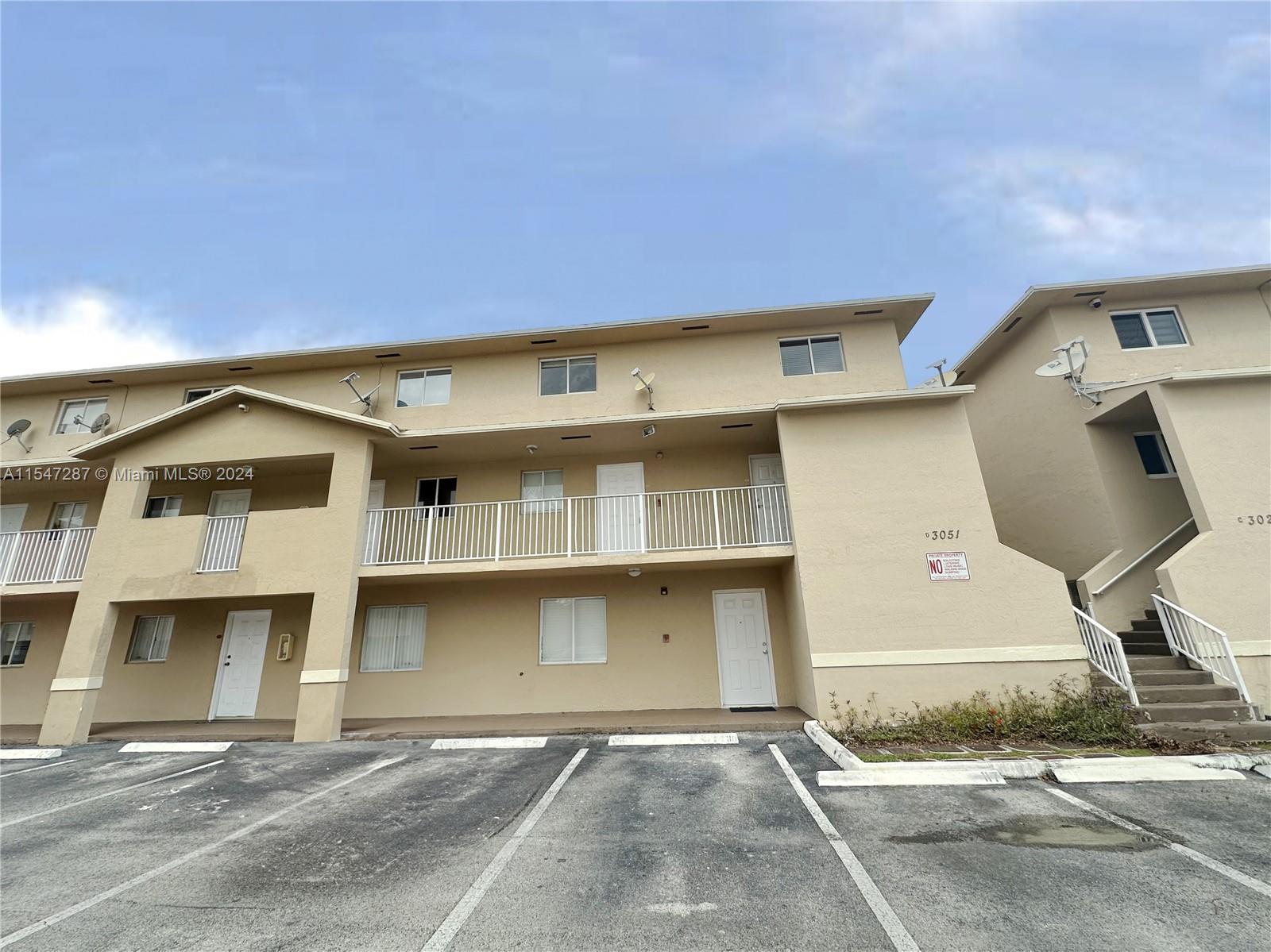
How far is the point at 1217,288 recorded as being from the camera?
1093cm

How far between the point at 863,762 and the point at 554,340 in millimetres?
9920

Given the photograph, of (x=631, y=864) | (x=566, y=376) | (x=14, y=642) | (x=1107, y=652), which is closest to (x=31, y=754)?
(x=14, y=642)

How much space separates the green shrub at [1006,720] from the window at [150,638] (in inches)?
568

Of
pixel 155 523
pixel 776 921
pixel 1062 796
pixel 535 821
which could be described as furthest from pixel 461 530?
pixel 1062 796

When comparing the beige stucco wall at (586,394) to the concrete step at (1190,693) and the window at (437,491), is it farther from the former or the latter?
the concrete step at (1190,693)

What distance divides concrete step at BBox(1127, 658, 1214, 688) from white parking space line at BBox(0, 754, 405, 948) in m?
11.6

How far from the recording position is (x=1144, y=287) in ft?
35.5

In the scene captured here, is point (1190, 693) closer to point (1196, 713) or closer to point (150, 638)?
point (1196, 713)

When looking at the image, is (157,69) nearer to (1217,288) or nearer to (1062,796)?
(1062,796)

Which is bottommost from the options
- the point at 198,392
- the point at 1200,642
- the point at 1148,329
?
the point at 1200,642

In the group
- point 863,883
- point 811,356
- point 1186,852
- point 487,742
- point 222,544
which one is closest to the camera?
point 863,883

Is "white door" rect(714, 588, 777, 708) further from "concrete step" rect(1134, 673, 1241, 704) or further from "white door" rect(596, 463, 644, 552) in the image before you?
"concrete step" rect(1134, 673, 1241, 704)

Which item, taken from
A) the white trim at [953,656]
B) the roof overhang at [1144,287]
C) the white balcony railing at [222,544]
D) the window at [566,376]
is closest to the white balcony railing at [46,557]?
the white balcony railing at [222,544]

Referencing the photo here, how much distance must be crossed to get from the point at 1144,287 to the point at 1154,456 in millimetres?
3581
